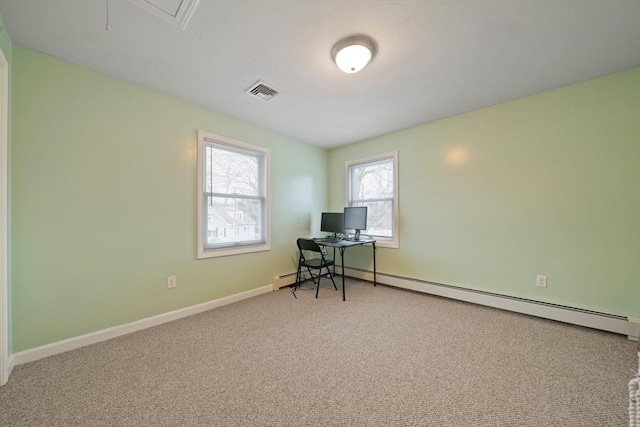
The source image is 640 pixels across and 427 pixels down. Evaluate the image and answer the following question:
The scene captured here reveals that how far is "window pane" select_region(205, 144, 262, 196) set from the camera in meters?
2.91

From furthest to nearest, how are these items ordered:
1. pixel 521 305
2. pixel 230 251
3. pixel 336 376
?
1. pixel 230 251
2. pixel 521 305
3. pixel 336 376

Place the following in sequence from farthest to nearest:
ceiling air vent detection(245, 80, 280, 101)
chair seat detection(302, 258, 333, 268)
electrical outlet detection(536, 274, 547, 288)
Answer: chair seat detection(302, 258, 333, 268) → electrical outlet detection(536, 274, 547, 288) → ceiling air vent detection(245, 80, 280, 101)

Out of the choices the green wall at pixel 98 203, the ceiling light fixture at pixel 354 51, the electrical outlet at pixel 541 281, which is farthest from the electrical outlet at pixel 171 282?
the electrical outlet at pixel 541 281

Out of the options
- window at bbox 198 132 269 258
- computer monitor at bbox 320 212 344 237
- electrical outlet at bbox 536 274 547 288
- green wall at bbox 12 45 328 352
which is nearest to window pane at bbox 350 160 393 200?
computer monitor at bbox 320 212 344 237

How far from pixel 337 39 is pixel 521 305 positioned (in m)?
3.24

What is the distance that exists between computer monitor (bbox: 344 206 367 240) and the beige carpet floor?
5.00ft

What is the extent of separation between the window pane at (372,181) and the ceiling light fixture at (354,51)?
2100 millimetres

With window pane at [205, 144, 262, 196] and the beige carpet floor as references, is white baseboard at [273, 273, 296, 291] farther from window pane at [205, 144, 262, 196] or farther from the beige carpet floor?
window pane at [205, 144, 262, 196]

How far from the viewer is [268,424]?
1262 mm

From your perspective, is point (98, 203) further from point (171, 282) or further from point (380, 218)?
point (380, 218)

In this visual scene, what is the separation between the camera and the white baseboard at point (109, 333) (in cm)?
179

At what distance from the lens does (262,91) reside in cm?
246

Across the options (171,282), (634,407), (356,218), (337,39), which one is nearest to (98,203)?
(171,282)

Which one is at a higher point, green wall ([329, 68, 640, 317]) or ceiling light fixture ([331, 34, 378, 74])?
ceiling light fixture ([331, 34, 378, 74])
